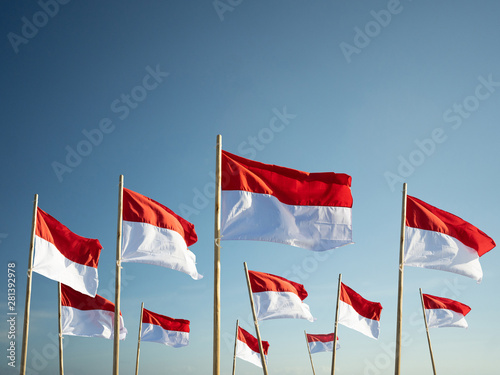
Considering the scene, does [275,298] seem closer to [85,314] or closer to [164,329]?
[85,314]

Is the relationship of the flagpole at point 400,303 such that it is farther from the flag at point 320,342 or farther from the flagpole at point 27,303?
the flag at point 320,342

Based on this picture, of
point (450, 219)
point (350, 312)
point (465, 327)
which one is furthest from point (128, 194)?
point (465, 327)

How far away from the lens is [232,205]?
640 inches

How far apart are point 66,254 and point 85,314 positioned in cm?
909

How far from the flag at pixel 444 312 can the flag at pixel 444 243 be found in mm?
21984

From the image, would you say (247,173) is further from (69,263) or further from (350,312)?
(350,312)

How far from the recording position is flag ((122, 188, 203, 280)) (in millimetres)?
19672

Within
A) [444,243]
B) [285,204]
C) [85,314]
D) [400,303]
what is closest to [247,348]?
[85,314]

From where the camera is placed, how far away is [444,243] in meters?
21.8

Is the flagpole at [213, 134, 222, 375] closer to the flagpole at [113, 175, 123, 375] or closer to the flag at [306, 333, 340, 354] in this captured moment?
the flagpole at [113, 175, 123, 375]

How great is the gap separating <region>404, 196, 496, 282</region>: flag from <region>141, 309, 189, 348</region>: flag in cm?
2504

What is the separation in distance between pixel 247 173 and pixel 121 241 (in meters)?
6.17

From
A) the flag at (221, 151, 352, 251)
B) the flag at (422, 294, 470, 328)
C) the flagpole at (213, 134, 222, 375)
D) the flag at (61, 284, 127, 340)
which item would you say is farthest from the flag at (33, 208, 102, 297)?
the flag at (422, 294, 470, 328)

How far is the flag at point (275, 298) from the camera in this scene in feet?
98.4
